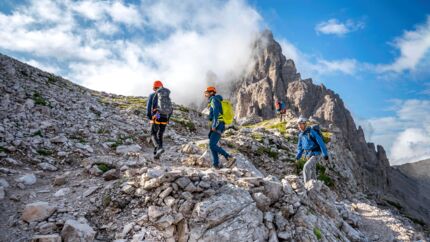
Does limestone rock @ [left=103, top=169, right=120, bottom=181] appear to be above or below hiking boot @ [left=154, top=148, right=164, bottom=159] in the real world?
below

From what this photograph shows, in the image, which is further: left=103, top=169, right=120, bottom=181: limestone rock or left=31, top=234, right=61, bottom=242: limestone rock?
left=103, top=169, right=120, bottom=181: limestone rock

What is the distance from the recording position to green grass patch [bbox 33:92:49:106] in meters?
19.1

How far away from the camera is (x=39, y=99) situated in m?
19.7

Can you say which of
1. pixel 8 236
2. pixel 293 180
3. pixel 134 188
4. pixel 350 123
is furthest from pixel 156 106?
pixel 350 123

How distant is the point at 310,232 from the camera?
30.1 feet

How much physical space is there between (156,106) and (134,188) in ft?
19.1

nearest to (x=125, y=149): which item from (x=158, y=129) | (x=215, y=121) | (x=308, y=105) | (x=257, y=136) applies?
(x=158, y=129)

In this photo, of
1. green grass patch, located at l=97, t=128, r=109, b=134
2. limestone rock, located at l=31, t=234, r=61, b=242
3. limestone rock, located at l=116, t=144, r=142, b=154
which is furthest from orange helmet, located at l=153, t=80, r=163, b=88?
limestone rock, located at l=31, t=234, r=61, b=242

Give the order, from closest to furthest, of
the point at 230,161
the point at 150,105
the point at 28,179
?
the point at 28,179 < the point at 230,161 < the point at 150,105

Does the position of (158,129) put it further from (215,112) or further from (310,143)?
(310,143)

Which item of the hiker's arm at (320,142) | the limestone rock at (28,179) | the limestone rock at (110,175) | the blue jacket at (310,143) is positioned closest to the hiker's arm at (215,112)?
the limestone rock at (110,175)

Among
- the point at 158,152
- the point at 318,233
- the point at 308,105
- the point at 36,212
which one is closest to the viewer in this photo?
the point at 36,212

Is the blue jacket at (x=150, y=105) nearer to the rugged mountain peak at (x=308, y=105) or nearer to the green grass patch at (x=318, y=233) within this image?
the green grass patch at (x=318, y=233)

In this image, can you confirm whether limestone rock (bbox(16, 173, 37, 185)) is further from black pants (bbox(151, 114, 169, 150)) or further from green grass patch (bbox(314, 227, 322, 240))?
green grass patch (bbox(314, 227, 322, 240))
